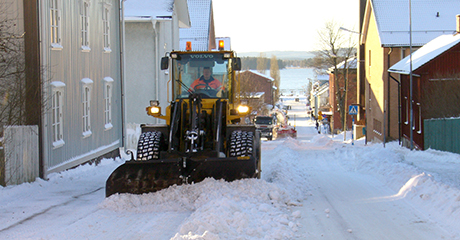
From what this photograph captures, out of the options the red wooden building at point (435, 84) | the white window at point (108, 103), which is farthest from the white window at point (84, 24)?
the red wooden building at point (435, 84)

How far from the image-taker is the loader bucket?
9.38 m

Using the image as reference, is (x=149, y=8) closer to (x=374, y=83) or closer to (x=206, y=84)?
(x=206, y=84)

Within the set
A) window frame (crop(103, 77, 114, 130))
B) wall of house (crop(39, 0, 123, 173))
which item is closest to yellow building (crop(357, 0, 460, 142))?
wall of house (crop(39, 0, 123, 173))

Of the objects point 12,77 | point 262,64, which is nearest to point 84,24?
point 12,77

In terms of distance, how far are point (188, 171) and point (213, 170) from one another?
46 cm

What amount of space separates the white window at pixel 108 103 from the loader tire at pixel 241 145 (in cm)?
903

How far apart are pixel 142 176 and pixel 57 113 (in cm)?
551

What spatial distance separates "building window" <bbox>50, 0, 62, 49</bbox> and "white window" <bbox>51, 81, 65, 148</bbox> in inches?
42.2

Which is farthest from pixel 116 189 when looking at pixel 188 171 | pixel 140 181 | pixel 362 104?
pixel 362 104

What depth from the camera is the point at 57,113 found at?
1384cm

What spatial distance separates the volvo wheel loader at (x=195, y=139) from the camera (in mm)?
9430

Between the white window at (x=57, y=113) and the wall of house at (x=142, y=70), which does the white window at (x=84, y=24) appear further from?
the wall of house at (x=142, y=70)

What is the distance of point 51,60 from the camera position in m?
13.2

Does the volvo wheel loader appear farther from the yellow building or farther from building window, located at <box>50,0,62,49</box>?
the yellow building
